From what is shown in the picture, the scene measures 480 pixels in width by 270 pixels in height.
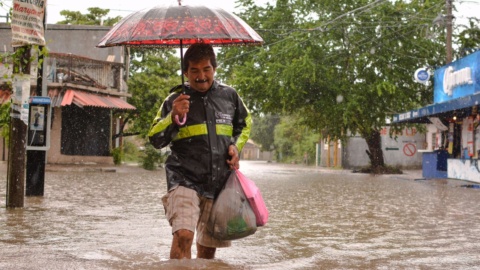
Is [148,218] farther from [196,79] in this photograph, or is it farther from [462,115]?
[462,115]

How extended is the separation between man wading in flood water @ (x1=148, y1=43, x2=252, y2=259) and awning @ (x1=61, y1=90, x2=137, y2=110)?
22.9 metres

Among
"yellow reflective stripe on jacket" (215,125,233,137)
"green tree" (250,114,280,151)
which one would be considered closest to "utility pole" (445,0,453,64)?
"yellow reflective stripe on jacket" (215,125,233,137)

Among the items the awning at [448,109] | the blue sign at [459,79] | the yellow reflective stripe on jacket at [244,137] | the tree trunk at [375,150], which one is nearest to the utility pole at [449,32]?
the blue sign at [459,79]

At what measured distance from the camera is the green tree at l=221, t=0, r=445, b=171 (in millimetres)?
32156

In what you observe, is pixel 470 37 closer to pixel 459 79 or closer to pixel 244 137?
pixel 459 79

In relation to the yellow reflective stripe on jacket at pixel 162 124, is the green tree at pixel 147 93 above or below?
above

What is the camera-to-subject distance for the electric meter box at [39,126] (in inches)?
458

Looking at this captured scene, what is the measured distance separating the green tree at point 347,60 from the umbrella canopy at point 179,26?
26222mm

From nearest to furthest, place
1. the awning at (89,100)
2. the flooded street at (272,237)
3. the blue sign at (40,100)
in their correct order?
the flooded street at (272,237) < the blue sign at (40,100) < the awning at (89,100)

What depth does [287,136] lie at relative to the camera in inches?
3063

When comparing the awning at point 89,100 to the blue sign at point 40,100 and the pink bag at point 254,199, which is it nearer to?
the blue sign at point 40,100

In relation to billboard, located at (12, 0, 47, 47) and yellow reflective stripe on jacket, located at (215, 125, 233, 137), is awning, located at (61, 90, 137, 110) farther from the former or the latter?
yellow reflective stripe on jacket, located at (215, 125, 233, 137)

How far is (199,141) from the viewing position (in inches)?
190

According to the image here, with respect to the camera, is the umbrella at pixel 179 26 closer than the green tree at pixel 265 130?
Yes
